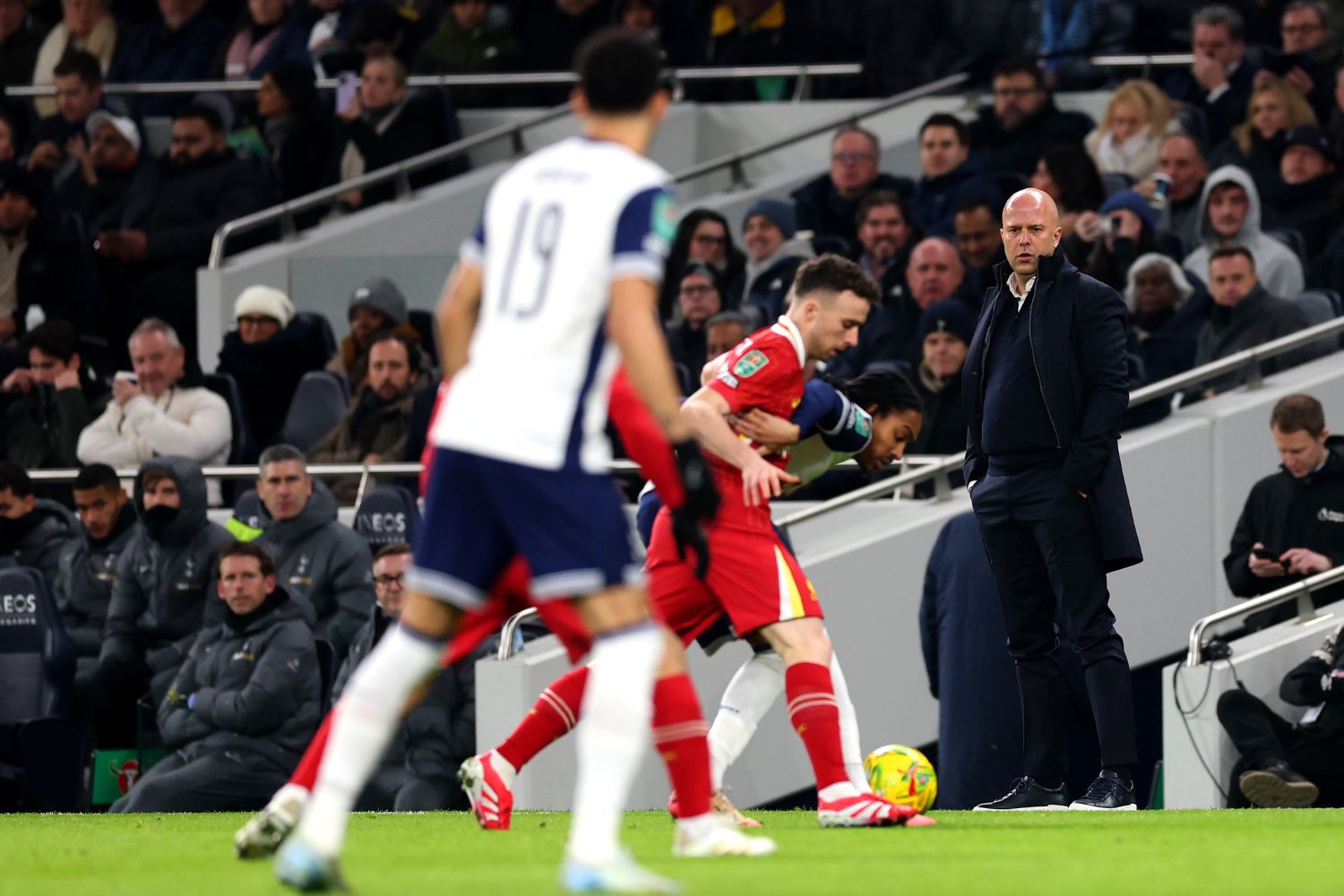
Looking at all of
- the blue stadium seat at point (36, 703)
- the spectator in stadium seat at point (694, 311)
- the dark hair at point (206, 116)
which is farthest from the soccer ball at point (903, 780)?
the dark hair at point (206, 116)

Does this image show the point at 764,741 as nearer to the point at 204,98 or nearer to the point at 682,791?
the point at 682,791

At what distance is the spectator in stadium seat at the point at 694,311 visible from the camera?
47.6 feet

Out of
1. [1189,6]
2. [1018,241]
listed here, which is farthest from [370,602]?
[1189,6]

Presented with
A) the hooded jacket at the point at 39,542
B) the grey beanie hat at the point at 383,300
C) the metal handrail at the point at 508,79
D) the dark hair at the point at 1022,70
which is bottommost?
the hooded jacket at the point at 39,542

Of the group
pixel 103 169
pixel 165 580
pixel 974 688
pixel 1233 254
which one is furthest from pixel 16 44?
pixel 974 688

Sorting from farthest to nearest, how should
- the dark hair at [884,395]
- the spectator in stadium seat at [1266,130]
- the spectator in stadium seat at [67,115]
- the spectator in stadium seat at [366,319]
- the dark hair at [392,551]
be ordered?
the spectator in stadium seat at [67,115], the spectator in stadium seat at [366,319], the spectator in stadium seat at [1266,130], the dark hair at [392,551], the dark hair at [884,395]

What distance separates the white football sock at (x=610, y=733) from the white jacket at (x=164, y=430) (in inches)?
377

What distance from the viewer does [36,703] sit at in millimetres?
12703

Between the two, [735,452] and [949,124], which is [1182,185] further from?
[735,452]

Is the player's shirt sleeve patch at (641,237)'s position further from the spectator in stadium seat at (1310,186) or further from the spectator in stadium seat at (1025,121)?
the spectator in stadium seat at (1025,121)

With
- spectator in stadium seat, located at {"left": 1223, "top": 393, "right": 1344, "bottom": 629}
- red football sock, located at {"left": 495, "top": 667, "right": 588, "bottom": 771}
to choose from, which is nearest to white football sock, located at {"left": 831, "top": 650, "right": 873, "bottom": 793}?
red football sock, located at {"left": 495, "top": 667, "right": 588, "bottom": 771}

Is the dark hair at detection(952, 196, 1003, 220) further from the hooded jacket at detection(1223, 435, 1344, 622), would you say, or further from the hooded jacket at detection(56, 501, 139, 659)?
the hooded jacket at detection(56, 501, 139, 659)

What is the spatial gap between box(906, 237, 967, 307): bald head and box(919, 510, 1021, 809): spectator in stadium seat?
328 cm

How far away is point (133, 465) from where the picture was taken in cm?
1470
